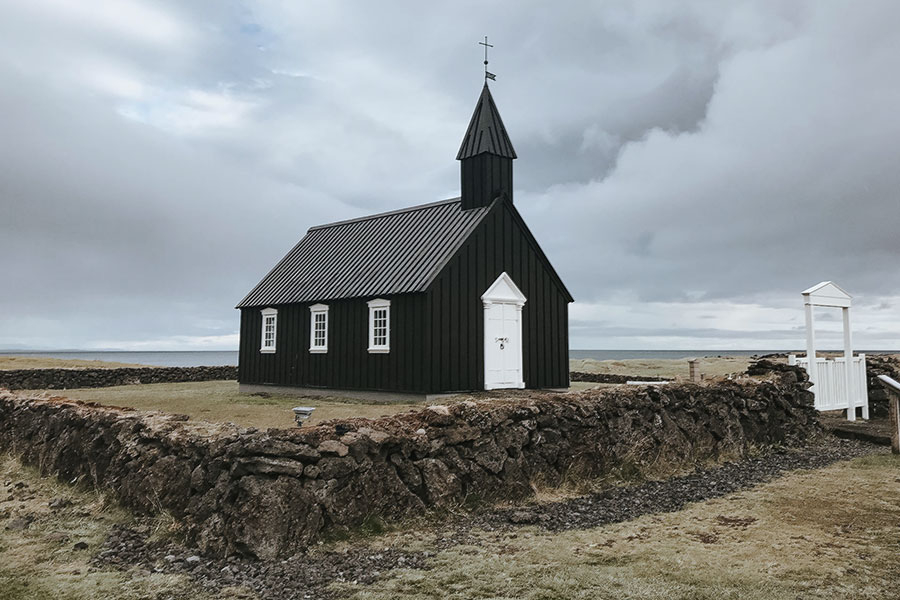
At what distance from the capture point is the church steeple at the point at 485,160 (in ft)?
71.5

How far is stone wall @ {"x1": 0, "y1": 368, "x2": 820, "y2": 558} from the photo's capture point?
297 inches

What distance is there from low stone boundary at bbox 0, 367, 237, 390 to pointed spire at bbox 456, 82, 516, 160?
22191mm

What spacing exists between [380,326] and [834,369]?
42.0ft

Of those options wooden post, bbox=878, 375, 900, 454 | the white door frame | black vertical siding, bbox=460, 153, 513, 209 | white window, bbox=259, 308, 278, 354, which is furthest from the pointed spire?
wooden post, bbox=878, 375, 900, 454

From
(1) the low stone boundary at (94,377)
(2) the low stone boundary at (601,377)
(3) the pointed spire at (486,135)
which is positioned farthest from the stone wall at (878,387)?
(1) the low stone boundary at (94,377)

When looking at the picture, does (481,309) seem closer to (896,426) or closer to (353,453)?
(896,426)

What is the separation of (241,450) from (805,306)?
14759mm

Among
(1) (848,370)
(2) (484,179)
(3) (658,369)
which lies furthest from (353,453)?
(3) (658,369)

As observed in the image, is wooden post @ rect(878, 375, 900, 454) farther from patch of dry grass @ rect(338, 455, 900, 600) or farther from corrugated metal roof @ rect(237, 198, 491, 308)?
corrugated metal roof @ rect(237, 198, 491, 308)

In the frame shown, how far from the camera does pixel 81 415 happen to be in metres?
11.3

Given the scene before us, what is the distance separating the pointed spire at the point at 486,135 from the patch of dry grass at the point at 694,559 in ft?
48.7

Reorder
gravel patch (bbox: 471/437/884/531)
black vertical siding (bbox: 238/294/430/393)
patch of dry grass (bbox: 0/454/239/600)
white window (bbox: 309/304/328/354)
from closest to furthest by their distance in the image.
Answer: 1. patch of dry grass (bbox: 0/454/239/600)
2. gravel patch (bbox: 471/437/884/531)
3. black vertical siding (bbox: 238/294/430/393)
4. white window (bbox: 309/304/328/354)

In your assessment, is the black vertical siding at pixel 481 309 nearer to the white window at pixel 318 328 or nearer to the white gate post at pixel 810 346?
the white window at pixel 318 328

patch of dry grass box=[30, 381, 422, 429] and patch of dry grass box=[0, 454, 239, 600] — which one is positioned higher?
patch of dry grass box=[30, 381, 422, 429]
